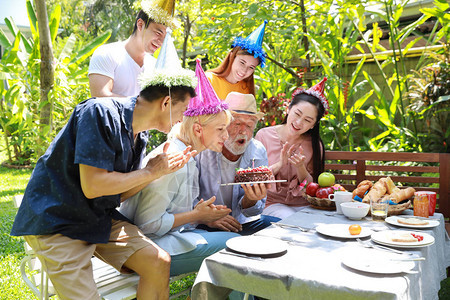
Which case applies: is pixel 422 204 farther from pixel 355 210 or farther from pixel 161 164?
pixel 161 164

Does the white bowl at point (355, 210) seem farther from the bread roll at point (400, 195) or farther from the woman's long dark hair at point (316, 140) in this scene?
the woman's long dark hair at point (316, 140)

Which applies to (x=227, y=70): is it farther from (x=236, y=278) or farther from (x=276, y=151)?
(x=236, y=278)

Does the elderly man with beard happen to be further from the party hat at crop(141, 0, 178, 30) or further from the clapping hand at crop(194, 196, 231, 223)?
the party hat at crop(141, 0, 178, 30)

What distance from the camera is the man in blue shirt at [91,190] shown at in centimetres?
188

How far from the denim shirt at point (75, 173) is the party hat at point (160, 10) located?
147cm

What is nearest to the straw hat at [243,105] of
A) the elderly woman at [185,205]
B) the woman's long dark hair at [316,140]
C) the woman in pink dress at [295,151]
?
the elderly woman at [185,205]

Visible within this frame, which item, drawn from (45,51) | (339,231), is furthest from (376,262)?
(45,51)

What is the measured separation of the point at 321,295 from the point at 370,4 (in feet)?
17.5

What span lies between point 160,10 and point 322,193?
195cm

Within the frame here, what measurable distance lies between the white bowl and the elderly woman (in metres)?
0.74

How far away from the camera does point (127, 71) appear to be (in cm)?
337

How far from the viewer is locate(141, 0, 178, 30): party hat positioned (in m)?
3.25

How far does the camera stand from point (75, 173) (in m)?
1.97

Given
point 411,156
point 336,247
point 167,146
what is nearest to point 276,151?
point 411,156
